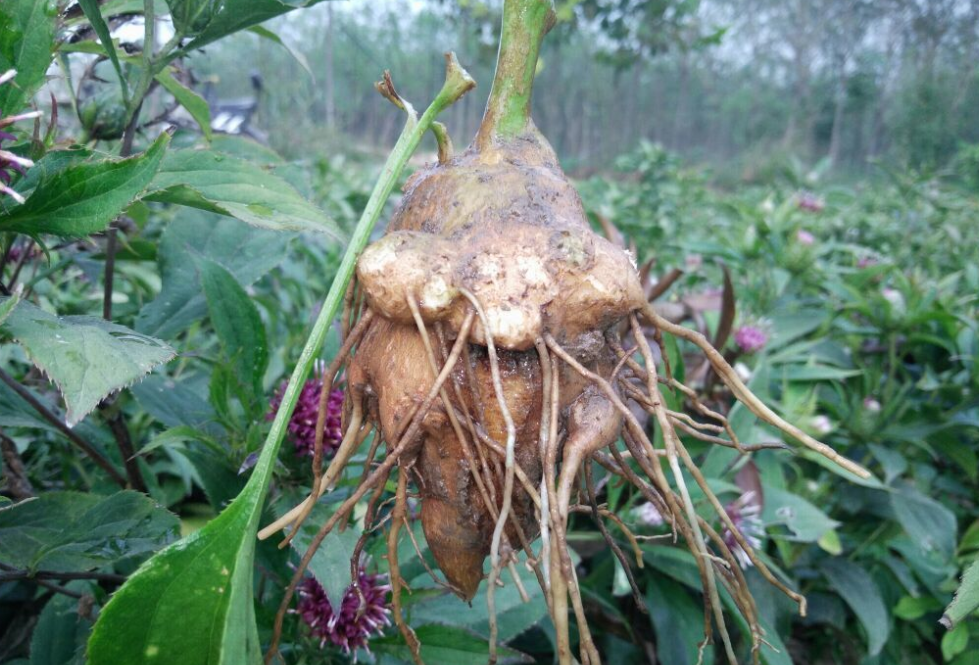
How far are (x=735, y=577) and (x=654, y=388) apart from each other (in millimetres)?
207

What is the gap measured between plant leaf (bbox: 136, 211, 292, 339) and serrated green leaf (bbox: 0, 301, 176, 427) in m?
0.34

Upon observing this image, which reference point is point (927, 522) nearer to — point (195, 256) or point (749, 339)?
point (749, 339)

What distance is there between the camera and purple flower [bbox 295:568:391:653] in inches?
29.1

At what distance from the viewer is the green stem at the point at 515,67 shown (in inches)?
25.1

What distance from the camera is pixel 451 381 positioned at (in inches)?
22.1

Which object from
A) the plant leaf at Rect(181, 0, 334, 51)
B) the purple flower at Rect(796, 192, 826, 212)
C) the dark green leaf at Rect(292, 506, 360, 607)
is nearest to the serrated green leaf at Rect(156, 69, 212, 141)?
the plant leaf at Rect(181, 0, 334, 51)

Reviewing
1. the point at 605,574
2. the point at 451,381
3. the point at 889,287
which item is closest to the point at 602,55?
the point at 889,287

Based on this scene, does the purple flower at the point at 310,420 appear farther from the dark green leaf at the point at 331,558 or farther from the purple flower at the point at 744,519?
the purple flower at the point at 744,519

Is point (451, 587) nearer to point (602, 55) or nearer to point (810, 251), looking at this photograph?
point (810, 251)

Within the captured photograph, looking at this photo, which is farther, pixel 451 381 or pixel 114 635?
pixel 451 381

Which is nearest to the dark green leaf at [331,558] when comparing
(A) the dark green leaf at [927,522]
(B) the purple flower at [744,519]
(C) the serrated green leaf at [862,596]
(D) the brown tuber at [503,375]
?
(D) the brown tuber at [503,375]

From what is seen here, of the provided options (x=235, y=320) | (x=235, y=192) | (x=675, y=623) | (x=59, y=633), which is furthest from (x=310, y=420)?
(x=675, y=623)

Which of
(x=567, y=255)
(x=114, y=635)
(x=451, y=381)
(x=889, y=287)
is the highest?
(x=567, y=255)

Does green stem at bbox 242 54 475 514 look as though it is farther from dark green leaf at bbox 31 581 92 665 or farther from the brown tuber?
dark green leaf at bbox 31 581 92 665
